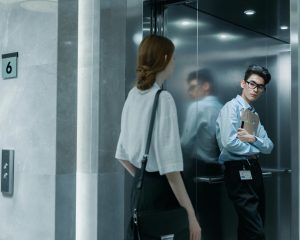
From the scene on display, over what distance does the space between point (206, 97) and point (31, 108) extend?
1.50 m

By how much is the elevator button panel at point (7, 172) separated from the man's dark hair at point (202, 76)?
1.52 m

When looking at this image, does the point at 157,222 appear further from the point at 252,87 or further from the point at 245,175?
the point at 252,87

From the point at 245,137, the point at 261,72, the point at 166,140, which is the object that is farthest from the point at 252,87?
the point at 166,140

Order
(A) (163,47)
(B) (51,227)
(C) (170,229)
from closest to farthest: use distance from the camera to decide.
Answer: (C) (170,229) → (A) (163,47) → (B) (51,227)

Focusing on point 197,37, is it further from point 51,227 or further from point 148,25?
point 51,227

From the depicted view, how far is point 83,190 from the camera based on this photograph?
10.4 feet

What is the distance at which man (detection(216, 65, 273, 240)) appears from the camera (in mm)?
3770

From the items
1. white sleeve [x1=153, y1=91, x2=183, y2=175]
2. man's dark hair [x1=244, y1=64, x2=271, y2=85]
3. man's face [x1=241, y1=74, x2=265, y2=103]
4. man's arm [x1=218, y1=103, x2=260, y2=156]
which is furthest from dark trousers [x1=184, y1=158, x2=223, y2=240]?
white sleeve [x1=153, y1=91, x2=183, y2=175]

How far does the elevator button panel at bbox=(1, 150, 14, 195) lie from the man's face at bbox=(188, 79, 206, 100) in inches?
58.5

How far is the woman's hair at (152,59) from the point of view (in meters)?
2.34

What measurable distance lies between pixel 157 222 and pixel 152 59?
82 cm

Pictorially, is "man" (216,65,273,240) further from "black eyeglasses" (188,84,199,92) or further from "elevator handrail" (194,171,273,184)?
"black eyeglasses" (188,84,199,92)

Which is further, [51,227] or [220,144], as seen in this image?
[220,144]

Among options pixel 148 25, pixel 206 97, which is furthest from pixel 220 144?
pixel 148 25
